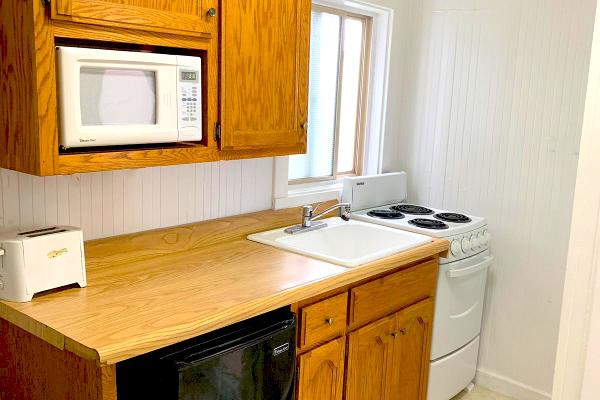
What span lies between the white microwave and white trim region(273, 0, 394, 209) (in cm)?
105

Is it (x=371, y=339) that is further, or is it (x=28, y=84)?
(x=371, y=339)

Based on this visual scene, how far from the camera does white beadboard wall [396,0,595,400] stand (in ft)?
9.48

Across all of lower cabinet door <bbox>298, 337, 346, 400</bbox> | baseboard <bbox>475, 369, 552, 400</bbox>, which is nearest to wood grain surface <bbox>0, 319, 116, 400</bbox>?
lower cabinet door <bbox>298, 337, 346, 400</bbox>

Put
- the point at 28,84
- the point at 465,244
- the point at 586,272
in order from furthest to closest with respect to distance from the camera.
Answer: the point at 465,244
the point at 28,84
the point at 586,272

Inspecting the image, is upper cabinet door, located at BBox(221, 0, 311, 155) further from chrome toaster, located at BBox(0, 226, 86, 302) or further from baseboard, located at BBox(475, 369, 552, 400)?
baseboard, located at BBox(475, 369, 552, 400)

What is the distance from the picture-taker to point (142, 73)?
1.78m

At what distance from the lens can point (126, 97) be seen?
5.76 ft

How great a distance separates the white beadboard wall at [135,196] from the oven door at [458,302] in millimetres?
928

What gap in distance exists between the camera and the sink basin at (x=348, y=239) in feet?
8.43

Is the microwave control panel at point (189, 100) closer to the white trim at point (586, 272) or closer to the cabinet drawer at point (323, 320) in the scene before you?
the cabinet drawer at point (323, 320)

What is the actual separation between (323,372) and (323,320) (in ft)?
0.68

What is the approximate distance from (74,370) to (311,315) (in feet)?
2.63

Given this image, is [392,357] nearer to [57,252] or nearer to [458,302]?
[458,302]

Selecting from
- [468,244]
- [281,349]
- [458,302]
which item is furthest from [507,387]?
[281,349]
